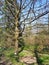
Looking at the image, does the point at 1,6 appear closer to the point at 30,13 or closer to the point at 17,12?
the point at 17,12

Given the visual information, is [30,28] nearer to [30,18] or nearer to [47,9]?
[30,18]

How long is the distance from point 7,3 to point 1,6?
459 millimetres

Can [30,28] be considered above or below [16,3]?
below

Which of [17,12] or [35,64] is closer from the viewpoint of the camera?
[35,64]

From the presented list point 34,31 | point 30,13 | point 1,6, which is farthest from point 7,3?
point 34,31

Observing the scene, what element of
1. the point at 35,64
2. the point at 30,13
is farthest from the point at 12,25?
the point at 35,64

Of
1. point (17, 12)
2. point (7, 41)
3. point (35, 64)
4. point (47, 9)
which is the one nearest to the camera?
point (35, 64)

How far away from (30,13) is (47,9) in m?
1.11

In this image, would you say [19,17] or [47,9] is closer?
[47,9]

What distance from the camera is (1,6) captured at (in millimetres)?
13211

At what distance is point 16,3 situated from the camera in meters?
13.5

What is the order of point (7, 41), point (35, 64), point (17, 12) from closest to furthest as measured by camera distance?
1. point (35, 64)
2. point (17, 12)
3. point (7, 41)

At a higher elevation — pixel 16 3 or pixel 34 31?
pixel 16 3

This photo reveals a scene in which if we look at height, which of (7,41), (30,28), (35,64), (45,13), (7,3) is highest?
(7,3)
